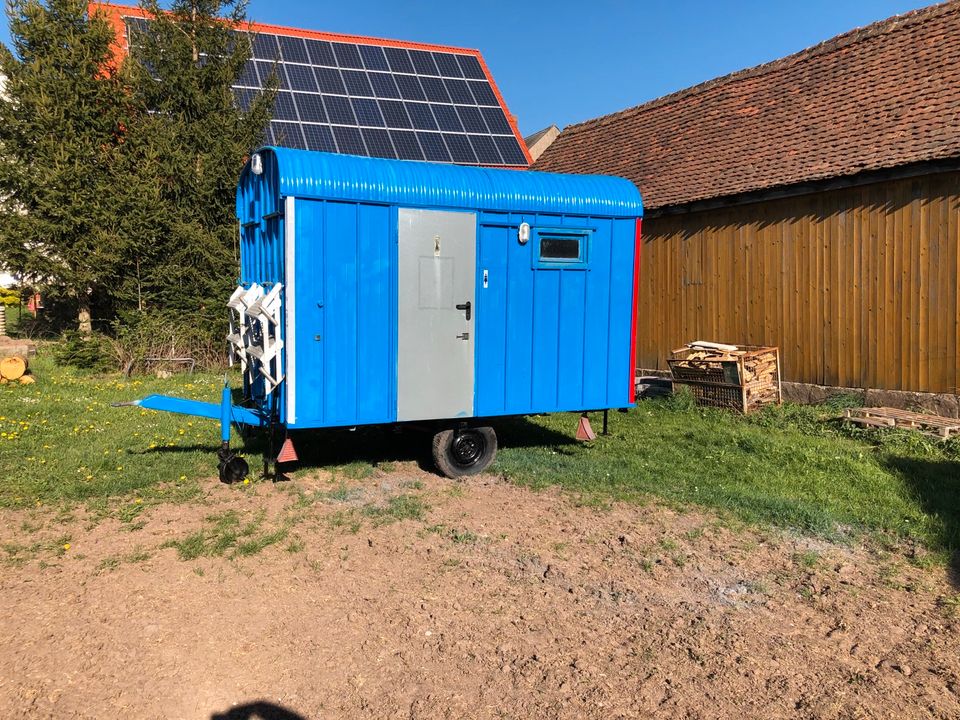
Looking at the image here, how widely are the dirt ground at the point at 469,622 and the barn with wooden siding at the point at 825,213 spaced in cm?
589

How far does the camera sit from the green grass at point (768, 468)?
252 inches

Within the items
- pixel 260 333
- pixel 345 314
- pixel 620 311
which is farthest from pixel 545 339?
pixel 260 333

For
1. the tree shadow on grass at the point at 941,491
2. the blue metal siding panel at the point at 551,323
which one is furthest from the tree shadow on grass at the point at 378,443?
the tree shadow on grass at the point at 941,491

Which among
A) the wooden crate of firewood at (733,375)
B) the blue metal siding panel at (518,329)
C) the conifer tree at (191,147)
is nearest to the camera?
the blue metal siding panel at (518,329)

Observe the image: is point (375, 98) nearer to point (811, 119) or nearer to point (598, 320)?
point (811, 119)

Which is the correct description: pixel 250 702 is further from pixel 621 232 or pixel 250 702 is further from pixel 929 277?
pixel 929 277

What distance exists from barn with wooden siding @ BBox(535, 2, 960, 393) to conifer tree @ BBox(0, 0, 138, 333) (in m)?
9.83

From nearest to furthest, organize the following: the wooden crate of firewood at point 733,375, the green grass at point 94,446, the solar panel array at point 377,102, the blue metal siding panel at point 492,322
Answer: the green grass at point 94,446 → the blue metal siding panel at point 492,322 → the wooden crate of firewood at point 733,375 → the solar panel array at point 377,102

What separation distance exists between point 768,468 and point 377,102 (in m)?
15.0

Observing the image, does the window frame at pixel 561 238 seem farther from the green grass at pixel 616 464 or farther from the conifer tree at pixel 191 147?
the conifer tree at pixel 191 147

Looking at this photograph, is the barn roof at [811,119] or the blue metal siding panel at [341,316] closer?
the blue metal siding panel at [341,316]

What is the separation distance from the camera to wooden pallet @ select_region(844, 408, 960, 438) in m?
9.18

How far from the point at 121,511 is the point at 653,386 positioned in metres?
9.19

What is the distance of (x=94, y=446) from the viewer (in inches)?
331
